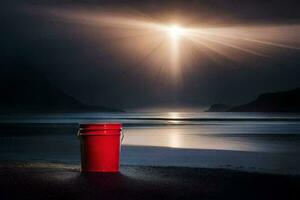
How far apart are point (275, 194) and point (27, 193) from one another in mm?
3502

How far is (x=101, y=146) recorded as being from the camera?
36.4 feet

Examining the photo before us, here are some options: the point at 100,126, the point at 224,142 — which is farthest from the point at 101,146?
the point at 224,142

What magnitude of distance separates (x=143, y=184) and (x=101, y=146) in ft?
6.17

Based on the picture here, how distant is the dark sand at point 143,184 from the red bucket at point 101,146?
0.96ft

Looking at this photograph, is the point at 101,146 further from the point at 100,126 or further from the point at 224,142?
the point at 224,142

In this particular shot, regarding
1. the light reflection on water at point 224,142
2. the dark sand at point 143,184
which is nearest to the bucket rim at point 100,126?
the dark sand at point 143,184

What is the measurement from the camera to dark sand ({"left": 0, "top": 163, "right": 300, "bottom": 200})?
838 centimetres

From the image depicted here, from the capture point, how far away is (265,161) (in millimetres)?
17562

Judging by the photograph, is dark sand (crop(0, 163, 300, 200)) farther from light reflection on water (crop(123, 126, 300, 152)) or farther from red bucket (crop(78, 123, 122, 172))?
light reflection on water (crop(123, 126, 300, 152))

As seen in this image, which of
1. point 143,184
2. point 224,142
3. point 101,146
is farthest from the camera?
point 224,142

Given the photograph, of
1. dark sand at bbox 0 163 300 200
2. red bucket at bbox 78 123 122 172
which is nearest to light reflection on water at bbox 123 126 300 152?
dark sand at bbox 0 163 300 200

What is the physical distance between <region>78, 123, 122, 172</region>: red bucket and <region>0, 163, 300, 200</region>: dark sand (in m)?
0.29

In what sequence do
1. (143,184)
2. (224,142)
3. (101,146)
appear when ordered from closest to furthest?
1. (143,184)
2. (101,146)
3. (224,142)

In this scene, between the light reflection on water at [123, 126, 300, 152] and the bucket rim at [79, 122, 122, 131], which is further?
the light reflection on water at [123, 126, 300, 152]
